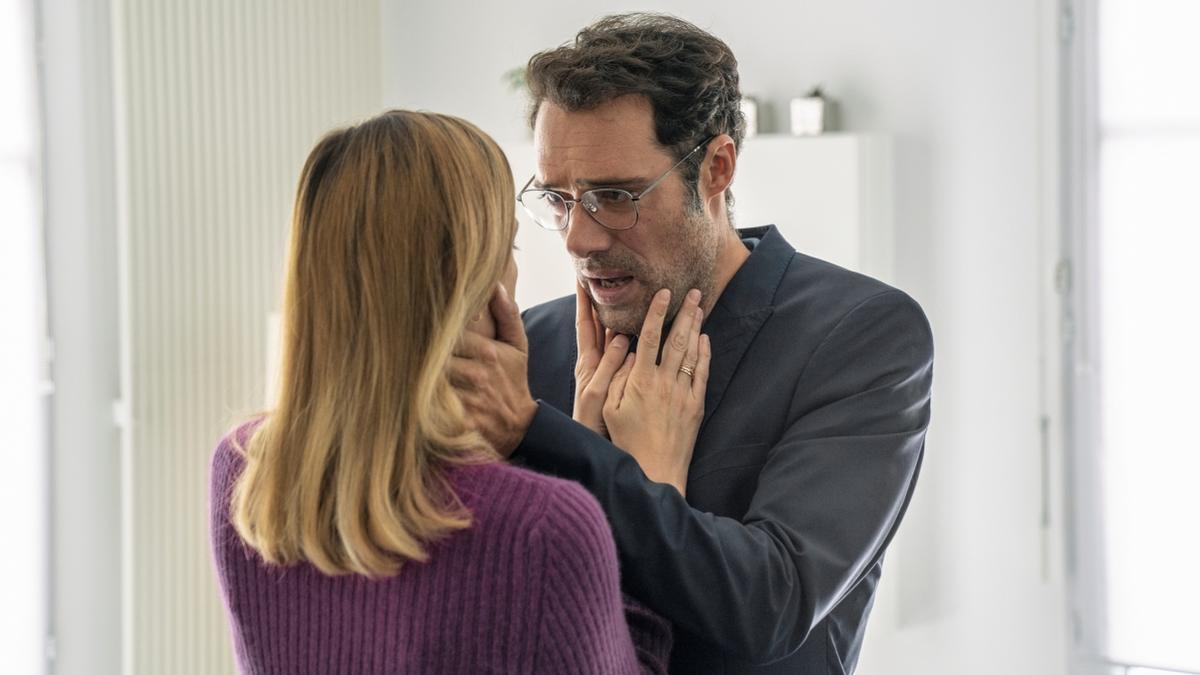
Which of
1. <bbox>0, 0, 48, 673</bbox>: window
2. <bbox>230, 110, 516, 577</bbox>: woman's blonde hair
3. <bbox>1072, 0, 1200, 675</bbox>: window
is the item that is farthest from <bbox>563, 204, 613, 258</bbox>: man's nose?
<bbox>0, 0, 48, 673</bbox>: window

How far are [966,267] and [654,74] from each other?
6.53 feet

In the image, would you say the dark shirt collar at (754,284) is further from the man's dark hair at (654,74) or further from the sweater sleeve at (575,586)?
the sweater sleeve at (575,586)

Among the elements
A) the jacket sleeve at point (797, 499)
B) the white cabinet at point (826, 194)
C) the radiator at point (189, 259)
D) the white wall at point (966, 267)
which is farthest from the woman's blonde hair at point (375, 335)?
the radiator at point (189, 259)

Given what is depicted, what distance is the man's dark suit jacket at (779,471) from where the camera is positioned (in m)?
1.46

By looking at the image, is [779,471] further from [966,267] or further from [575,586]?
[966,267]

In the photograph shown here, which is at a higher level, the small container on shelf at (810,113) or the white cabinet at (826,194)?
the small container on shelf at (810,113)

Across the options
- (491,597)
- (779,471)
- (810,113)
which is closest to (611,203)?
(779,471)

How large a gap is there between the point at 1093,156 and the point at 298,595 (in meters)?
2.74

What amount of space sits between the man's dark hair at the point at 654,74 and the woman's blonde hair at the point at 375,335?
581 mm

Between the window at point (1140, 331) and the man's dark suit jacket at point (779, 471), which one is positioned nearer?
the man's dark suit jacket at point (779, 471)

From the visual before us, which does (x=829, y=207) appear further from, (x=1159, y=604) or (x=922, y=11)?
(x=1159, y=604)

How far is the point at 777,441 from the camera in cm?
174

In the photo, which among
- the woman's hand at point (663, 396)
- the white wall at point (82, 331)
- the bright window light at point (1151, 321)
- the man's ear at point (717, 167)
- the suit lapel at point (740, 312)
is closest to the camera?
the woman's hand at point (663, 396)

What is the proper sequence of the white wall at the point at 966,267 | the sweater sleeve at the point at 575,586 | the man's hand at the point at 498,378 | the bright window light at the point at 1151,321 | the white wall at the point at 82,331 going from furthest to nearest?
1. the white wall at the point at 82,331
2. the white wall at the point at 966,267
3. the bright window light at the point at 1151,321
4. the man's hand at the point at 498,378
5. the sweater sleeve at the point at 575,586
